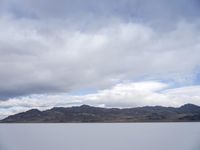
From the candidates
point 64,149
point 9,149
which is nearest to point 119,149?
point 64,149

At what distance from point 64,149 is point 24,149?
773cm

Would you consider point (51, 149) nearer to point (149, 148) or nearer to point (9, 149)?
point (9, 149)

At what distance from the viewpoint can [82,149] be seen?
49.5 metres

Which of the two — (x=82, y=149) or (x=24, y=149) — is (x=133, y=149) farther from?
(x=24, y=149)

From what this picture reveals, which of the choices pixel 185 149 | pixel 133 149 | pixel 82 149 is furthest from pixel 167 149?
pixel 82 149

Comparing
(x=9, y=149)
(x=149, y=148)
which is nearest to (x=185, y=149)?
→ (x=149, y=148)

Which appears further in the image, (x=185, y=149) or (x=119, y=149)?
(x=119, y=149)

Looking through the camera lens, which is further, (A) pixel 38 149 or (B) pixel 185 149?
(A) pixel 38 149

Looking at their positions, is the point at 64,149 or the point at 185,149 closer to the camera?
the point at 185,149

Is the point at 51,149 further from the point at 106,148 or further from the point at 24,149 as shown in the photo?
the point at 106,148

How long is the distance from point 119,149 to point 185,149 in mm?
11681

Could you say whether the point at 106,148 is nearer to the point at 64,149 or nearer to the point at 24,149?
the point at 64,149

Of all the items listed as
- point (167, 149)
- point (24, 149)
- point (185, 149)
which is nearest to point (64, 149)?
point (24, 149)

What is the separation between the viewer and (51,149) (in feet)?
162
